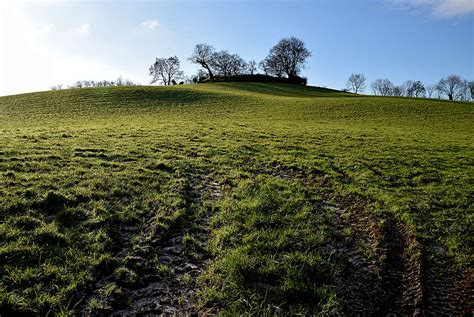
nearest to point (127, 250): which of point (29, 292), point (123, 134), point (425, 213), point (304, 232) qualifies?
point (29, 292)

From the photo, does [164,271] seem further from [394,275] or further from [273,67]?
[273,67]

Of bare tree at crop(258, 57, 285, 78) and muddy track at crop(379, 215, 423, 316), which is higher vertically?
bare tree at crop(258, 57, 285, 78)

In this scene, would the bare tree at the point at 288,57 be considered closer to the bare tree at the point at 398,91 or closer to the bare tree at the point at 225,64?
the bare tree at the point at 225,64

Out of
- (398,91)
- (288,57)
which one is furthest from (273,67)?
(398,91)

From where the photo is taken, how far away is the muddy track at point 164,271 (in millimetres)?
5023

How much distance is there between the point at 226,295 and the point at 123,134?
16.3 m

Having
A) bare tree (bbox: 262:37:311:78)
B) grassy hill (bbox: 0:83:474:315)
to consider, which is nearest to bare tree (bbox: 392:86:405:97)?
bare tree (bbox: 262:37:311:78)

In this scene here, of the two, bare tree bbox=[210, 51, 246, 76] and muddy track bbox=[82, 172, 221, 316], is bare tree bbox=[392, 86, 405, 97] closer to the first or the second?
bare tree bbox=[210, 51, 246, 76]

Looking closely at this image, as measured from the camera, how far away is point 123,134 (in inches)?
762

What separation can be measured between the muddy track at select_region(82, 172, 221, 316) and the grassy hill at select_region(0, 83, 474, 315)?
1.1 inches

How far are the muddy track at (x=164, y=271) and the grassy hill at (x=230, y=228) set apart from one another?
0.03 metres

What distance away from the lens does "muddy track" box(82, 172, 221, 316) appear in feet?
16.5

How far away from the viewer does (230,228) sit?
7.48 meters

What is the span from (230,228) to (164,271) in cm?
210
